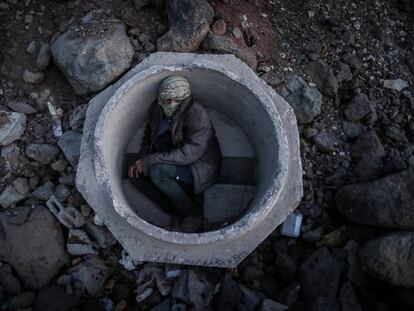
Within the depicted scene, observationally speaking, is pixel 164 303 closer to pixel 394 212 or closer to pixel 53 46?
pixel 394 212

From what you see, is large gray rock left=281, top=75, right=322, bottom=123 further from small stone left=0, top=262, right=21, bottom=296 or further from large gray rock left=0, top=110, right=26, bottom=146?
small stone left=0, top=262, right=21, bottom=296

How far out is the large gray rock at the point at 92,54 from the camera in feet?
15.5

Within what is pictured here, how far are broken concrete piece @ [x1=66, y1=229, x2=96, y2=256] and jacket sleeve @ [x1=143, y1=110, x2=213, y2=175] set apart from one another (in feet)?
2.90

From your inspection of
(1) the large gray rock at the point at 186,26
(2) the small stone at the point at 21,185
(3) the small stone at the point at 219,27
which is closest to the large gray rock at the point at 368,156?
(3) the small stone at the point at 219,27

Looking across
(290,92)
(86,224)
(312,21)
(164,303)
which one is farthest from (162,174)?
(312,21)

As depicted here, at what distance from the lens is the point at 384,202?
4.29 metres

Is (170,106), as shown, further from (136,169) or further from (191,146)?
(136,169)

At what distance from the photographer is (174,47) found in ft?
15.8

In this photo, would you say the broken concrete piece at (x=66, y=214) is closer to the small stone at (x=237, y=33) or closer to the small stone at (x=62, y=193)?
the small stone at (x=62, y=193)

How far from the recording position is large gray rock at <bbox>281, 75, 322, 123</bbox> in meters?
4.88

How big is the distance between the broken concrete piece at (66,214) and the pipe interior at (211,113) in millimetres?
487

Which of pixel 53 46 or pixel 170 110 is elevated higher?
pixel 53 46

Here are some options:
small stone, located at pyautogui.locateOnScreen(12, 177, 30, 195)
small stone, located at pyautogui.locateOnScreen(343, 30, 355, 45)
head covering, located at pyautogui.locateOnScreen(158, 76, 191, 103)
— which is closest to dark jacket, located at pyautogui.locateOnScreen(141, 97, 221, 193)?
head covering, located at pyautogui.locateOnScreen(158, 76, 191, 103)

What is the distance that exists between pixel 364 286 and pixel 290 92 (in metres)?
2.00
